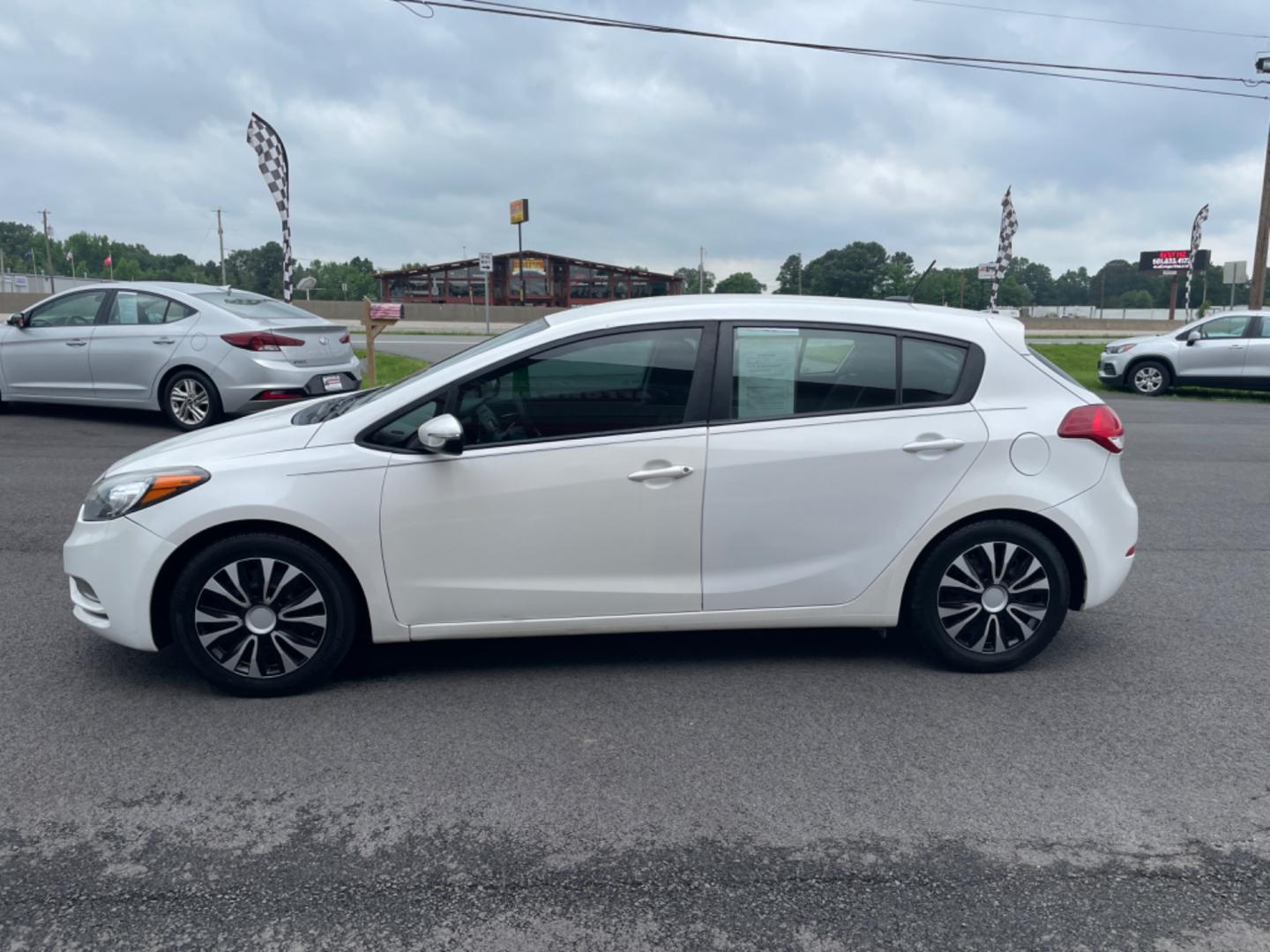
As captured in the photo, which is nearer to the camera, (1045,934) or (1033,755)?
(1045,934)

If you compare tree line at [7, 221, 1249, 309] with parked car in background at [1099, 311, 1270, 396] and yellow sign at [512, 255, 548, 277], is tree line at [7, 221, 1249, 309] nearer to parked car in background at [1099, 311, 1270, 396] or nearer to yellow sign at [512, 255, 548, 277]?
yellow sign at [512, 255, 548, 277]

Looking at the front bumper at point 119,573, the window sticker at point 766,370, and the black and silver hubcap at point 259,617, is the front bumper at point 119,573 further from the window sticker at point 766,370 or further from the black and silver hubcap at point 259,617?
the window sticker at point 766,370

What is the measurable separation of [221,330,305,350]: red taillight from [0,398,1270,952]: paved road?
18.8ft

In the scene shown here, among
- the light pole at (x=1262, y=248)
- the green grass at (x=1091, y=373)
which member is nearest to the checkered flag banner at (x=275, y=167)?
the green grass at (x=1091, y=373)

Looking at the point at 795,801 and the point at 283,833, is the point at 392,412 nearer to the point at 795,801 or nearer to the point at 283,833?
the point at 283,833

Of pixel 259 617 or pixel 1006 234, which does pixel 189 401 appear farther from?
pixel 1006 234

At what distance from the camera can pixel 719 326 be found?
4344 millimetres

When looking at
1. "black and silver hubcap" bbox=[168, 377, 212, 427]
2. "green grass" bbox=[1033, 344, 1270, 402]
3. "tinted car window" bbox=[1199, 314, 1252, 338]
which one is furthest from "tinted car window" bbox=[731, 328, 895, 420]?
"tinted car window" bbox=[1199, 314, 1252, 338]

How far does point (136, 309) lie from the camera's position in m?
10.9

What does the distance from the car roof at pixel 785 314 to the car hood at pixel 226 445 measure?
47.1 inches

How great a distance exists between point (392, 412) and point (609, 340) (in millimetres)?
939

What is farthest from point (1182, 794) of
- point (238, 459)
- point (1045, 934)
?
point (238, 459)

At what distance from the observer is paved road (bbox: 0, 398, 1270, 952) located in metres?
2.71

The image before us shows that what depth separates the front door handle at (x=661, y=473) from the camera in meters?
4.10
